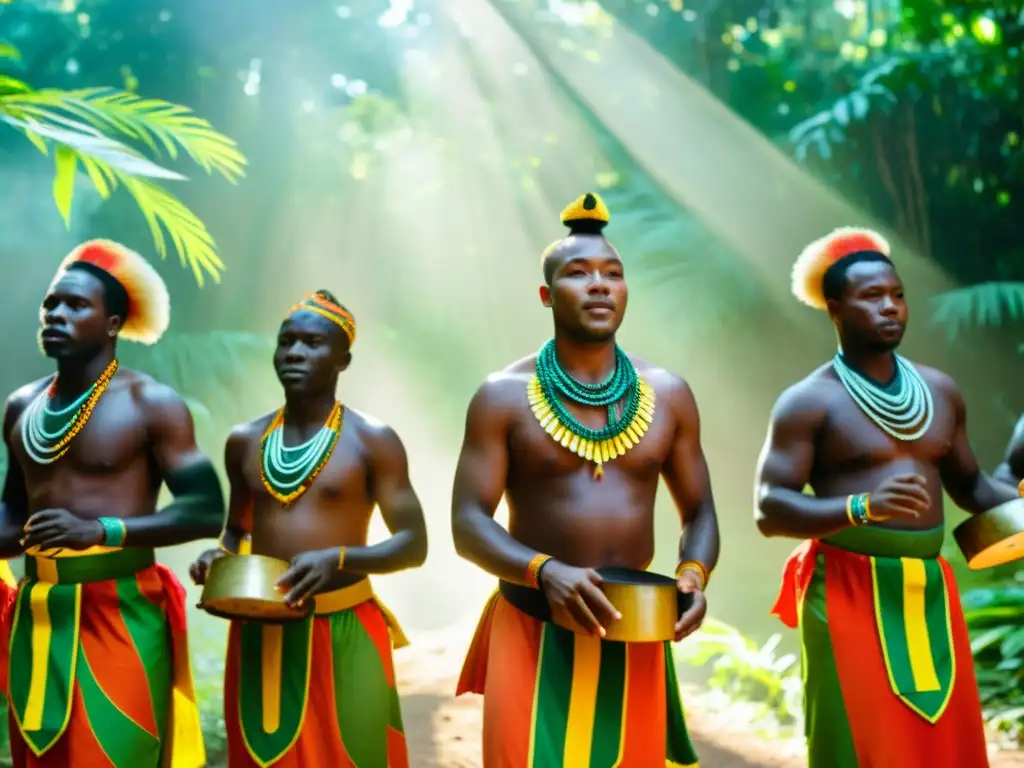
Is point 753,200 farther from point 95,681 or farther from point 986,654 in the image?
point 95,681

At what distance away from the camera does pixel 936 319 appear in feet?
27.8

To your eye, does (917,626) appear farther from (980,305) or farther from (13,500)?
(980,305)

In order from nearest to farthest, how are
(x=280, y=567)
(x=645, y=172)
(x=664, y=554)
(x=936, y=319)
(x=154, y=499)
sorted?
(x=280, y=567), (x=154, y=499), (x=936, y=319), (x=664, y=554), (x=645, y=172)

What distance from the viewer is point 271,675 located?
3088 millimetres

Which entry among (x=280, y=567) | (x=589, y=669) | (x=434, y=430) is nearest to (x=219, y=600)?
(x=280, y=567)

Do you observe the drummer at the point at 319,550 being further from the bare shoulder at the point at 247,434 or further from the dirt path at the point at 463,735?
the dirt path at the point at 463,735

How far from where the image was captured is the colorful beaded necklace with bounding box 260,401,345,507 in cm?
311

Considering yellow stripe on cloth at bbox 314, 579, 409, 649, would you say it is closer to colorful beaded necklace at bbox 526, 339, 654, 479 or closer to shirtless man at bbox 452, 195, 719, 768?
shirtless man at bbox 452, 195, 719, 768

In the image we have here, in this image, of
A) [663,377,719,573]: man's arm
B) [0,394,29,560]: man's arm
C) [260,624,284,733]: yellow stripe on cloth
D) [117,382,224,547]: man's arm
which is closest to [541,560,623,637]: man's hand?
[663,377,719,573]: man's arm

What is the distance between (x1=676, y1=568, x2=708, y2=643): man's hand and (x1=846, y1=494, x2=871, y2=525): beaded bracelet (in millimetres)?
554

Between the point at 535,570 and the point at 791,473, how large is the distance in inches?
40.0

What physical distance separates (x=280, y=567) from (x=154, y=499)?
0.80 meters

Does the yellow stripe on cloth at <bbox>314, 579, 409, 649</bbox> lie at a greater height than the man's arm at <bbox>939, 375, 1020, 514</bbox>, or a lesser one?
lesser

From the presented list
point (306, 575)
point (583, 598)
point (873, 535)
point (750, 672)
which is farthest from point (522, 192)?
point (583, 598)
